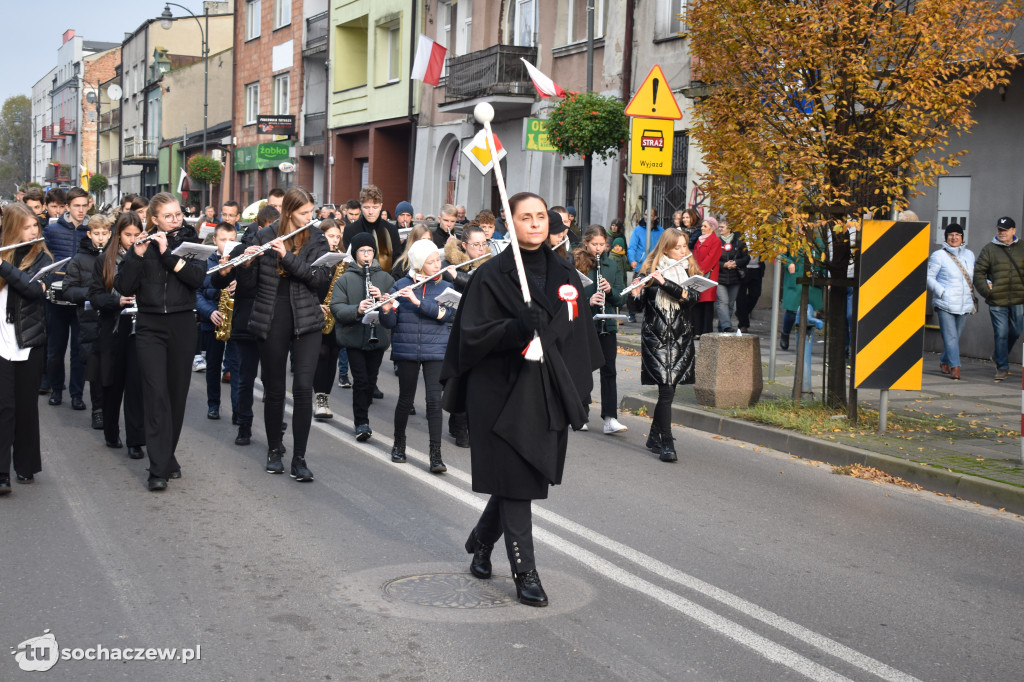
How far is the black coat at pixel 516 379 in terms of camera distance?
5.40m

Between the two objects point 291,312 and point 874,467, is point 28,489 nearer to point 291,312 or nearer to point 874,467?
point 291,312

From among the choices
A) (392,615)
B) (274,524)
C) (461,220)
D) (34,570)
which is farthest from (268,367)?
(461,220)

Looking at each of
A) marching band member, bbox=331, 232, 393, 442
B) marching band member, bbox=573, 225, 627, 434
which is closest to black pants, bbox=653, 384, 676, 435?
marching band member, bbox=573, 225, 627, 434

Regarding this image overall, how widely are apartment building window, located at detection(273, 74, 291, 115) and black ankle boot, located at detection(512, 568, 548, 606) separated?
135 ft

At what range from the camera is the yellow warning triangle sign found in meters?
13.8

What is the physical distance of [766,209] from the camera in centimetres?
1028

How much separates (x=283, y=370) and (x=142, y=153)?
2600 inches

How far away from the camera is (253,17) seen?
4797 centimetres

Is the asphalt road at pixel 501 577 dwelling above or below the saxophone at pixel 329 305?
below

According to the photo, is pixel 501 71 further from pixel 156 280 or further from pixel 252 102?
pixel 252 102

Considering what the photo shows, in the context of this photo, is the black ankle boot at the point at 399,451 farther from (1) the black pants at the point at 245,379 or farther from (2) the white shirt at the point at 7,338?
(2) the white shirt at the point at 7,338

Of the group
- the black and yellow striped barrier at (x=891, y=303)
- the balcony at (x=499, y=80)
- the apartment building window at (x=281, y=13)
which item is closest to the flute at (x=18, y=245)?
the black and yellow striped barrier at (x=891, y=303)
